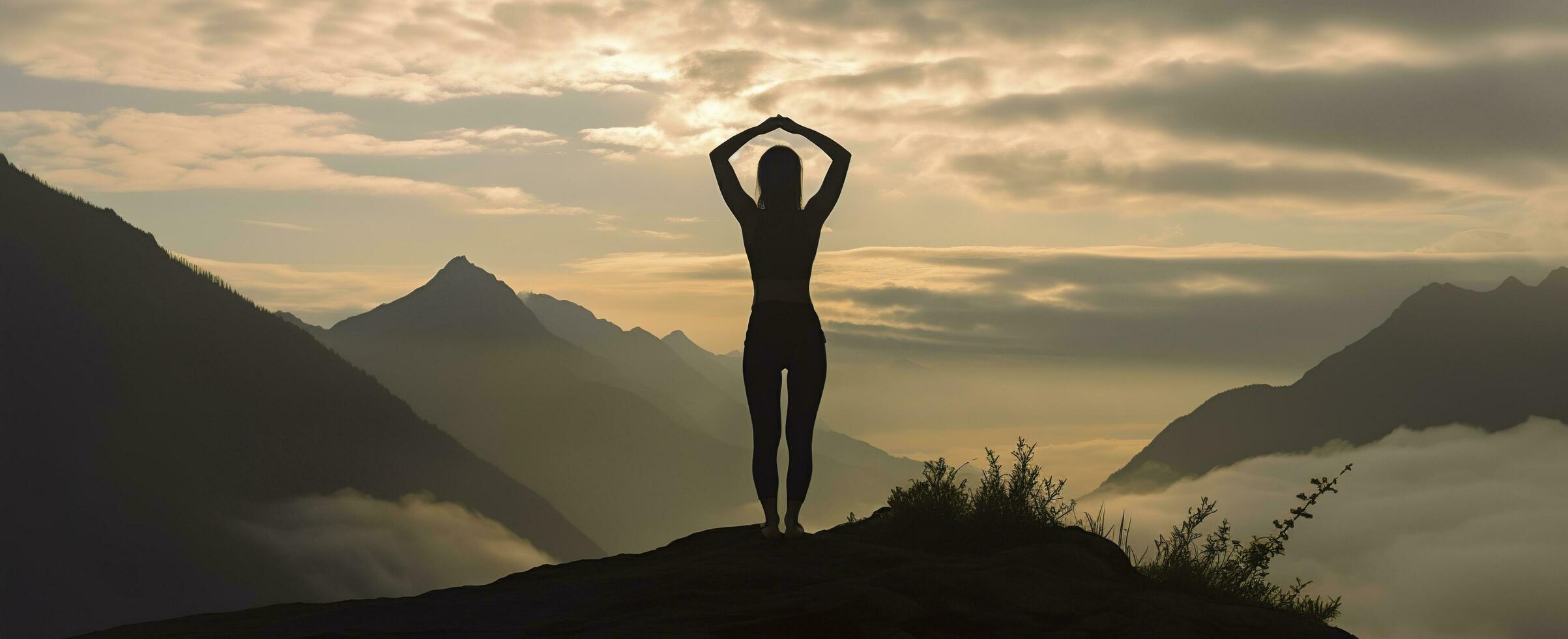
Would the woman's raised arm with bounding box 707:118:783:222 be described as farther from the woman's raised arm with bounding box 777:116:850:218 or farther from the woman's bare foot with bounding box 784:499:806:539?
the woman's bare foot with bounding box 784:499:806:539

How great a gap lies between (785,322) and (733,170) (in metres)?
1.34

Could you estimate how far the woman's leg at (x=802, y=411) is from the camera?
29.2ft

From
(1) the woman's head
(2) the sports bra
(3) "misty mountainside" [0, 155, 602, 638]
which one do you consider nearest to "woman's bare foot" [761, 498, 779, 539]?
(2) the sports bra

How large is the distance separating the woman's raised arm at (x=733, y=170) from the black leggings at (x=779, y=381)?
0.82m

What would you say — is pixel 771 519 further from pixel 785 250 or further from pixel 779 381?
pixel 785 250

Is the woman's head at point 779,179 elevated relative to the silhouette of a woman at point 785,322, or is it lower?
elevated

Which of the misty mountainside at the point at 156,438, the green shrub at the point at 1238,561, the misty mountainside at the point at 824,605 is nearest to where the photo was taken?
the misty mountainside at the point at 824,605

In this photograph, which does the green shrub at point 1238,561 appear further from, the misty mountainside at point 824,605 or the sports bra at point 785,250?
the sports bra at point 785,250

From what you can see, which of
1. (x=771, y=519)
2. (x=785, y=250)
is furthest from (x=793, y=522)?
(x=785, y=250)

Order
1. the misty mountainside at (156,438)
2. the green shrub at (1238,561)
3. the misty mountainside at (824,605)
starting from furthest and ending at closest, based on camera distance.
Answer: the misty mountainside at (156,438) → the green shrub at (1238,561) → the misty mountainside at (824,605)

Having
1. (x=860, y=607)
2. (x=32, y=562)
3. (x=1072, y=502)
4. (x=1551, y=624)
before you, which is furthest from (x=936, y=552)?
(x=32, y=562)

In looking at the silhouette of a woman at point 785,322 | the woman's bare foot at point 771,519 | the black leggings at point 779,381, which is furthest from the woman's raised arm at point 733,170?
the woman's bare foot at point 771,519

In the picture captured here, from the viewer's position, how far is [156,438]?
14025cm

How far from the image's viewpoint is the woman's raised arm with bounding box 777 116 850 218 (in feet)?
29.5
